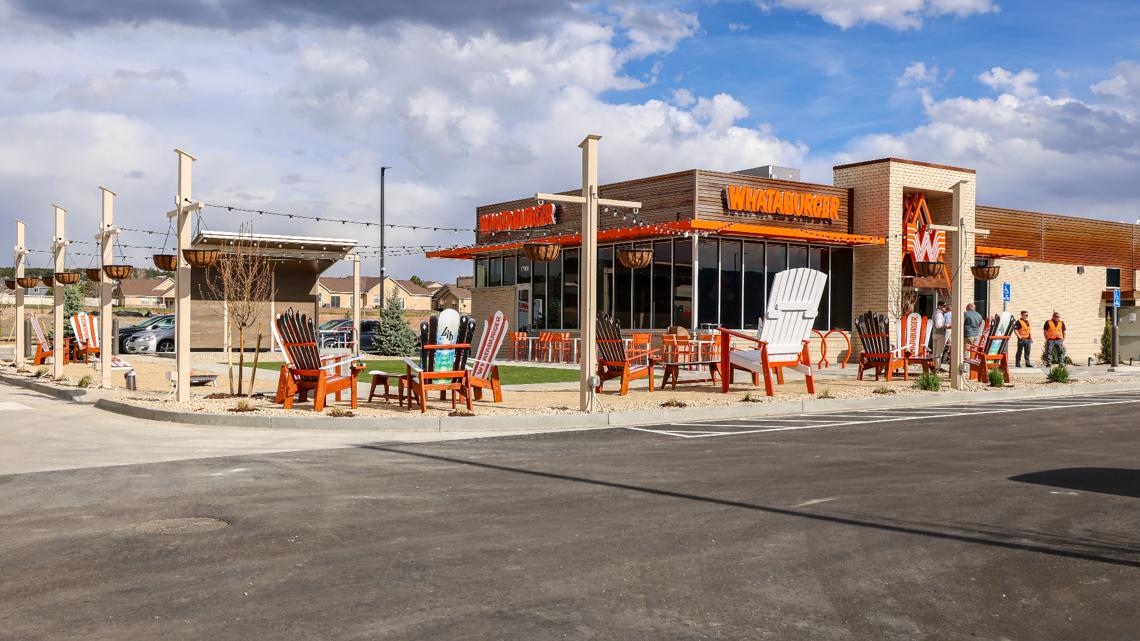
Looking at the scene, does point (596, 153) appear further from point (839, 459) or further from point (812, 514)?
point (812, 514)

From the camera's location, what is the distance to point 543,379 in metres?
19.8

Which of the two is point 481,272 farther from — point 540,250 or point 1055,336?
point 1055,336

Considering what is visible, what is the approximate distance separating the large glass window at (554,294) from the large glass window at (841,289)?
794 centimetres

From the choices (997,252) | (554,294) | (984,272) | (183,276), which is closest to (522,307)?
(554,294)

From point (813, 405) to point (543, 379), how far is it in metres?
6.62

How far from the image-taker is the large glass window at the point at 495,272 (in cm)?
3341

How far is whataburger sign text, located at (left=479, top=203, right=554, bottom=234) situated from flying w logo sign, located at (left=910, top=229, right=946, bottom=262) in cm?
1058

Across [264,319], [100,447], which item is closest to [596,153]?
[100,447]

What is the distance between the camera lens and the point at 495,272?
33.7m

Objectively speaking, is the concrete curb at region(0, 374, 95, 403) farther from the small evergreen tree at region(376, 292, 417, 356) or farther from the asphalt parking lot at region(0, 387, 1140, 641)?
the small evergreen tree at region(376, 292, 417, 356)

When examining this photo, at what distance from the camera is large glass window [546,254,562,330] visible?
100 feet

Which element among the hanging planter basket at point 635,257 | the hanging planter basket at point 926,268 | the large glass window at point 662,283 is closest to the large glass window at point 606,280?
the large glass window at point 662,283

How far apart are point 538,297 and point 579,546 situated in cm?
2597

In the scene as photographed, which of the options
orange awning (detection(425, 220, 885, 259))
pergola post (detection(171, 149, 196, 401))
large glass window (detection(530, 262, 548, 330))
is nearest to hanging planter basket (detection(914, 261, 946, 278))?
orange awning (detection(425, 220, 885, 259))
